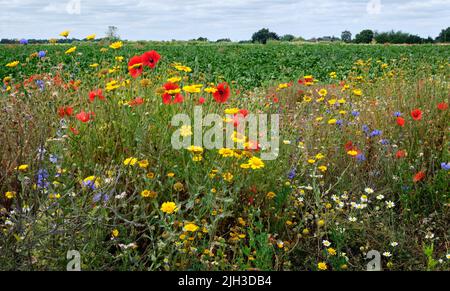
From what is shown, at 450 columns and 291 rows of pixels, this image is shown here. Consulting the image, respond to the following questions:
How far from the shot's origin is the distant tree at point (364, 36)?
45.6m

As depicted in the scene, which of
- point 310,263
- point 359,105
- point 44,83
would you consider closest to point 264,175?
point 310,263

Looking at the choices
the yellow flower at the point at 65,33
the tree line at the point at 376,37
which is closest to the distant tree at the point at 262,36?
the tree line at the point at 376,37

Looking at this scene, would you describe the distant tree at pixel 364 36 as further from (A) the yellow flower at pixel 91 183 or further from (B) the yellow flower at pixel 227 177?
(A) the yellow flower at pixel 91 183

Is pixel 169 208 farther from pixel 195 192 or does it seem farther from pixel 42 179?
pixel 42 179

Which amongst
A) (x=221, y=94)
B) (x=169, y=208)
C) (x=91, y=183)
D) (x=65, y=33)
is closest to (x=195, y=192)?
(x=169, y=208)

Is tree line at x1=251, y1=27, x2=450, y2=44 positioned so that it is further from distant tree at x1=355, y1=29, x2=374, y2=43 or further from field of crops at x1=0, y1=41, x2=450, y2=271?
field of crops at x1=0, y1=41, x2=450, y2=271

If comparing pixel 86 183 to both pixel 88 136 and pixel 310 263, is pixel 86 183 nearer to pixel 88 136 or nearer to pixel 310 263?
pixel 88 136

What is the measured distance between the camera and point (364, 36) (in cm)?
4556

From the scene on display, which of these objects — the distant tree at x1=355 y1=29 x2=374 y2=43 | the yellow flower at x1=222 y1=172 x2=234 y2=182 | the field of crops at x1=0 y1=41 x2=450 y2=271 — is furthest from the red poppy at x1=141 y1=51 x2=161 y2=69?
the distant tree at x1=355 y1=29 x2=374 y2=43

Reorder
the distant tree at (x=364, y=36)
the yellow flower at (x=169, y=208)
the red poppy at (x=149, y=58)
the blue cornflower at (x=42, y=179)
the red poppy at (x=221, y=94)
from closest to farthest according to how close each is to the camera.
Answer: the yellow flower at (x=169, y=208)
the blue cornflower at (x=42, y=179)
the red poppy at (x=221, y=94)
the red poppy at (x=149, y=58)
the distant tree at (x=364, y=36)

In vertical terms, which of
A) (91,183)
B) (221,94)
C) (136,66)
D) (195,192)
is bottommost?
(195,192)
